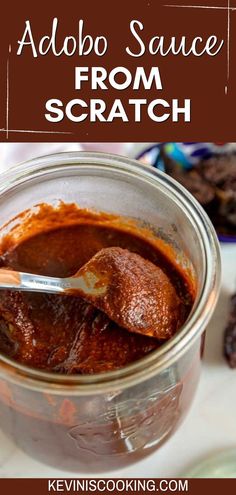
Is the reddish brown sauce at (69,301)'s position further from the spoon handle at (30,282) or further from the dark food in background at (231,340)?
the dark food in background at (231,340)

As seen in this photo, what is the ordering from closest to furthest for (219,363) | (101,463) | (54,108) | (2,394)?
1. (2,394)
2. (101,463)
3. (219,363)
4. (54,108)

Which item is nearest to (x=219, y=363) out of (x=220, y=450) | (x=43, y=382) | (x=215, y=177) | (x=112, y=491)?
(x=220, y=450)

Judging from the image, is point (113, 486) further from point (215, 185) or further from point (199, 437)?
point (215, 185)

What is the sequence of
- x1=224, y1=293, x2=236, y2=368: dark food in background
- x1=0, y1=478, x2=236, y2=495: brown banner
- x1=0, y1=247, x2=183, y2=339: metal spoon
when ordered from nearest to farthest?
x1=0, y1=247, x2=183, y2=339: metal spoon, x1=0, y1=478, x2=236, y2=495: brown banner, x1=224, y1=293, x2=236, y2=368: dark food in background

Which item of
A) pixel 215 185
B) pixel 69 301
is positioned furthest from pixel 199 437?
pixel 215 185

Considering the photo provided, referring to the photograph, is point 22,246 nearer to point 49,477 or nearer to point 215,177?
point 49,477

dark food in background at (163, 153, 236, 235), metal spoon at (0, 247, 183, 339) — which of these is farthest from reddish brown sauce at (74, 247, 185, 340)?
dark food in background at (163, 153, 236, 235)

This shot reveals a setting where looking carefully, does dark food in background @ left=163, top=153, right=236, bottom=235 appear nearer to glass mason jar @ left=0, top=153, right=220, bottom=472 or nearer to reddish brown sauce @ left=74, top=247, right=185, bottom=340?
glass mason jar @ left=0, top=153, right=220, bottom=472
